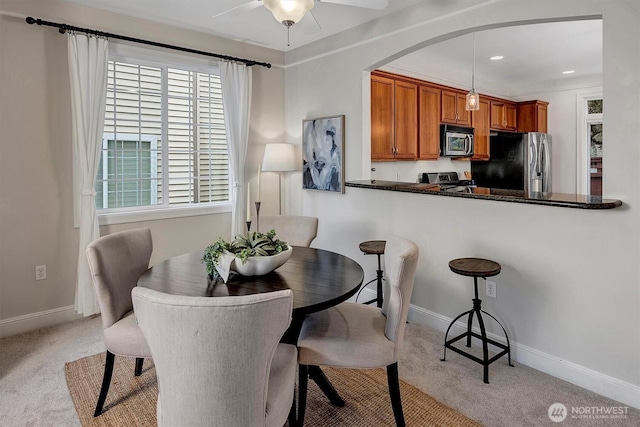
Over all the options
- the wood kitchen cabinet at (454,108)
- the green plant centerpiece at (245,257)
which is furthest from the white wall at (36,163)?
the wood kitchen cabinet at (454,108)

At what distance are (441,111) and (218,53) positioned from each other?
2.79 m

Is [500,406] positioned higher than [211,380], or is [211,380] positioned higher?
[211,380]

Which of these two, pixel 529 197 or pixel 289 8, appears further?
pixel 529 197

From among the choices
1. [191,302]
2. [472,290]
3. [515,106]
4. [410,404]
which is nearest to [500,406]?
[410,404]

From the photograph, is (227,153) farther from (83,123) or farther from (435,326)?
(435,326)

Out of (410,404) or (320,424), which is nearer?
(320,424)

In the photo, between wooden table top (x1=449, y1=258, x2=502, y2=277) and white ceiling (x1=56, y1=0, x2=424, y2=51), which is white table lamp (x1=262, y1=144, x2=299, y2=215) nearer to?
white ceiling (x1=56, y1=0, x2=424, y2=51)

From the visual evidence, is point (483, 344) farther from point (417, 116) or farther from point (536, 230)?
point (417, 116)

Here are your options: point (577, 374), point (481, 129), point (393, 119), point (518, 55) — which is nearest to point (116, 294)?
point (577, 374)

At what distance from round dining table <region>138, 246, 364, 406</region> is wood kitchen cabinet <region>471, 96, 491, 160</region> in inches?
163

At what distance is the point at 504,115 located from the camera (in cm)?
623

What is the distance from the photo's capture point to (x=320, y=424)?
2.05 m

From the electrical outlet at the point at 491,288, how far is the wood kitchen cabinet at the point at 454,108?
9.45 ft

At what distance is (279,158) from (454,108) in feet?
8.56
